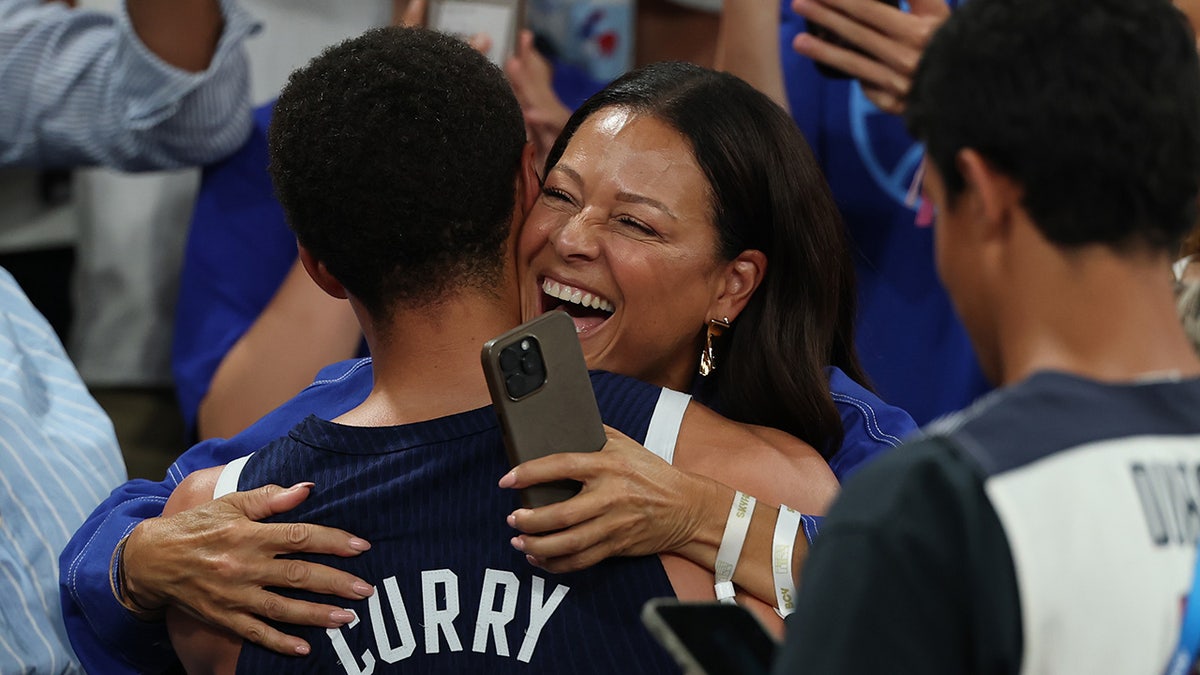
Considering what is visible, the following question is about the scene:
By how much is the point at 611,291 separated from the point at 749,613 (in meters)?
0.70

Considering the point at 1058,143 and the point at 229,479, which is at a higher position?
the point at 1058,143

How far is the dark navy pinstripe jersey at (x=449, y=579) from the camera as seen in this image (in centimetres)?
111

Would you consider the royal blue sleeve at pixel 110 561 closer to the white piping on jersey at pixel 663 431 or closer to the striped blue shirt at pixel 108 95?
the white piping on jersey at pixel 663 431

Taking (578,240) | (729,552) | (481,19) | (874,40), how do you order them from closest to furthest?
(729,552)
(578,240)
(874,40)
(481,19)

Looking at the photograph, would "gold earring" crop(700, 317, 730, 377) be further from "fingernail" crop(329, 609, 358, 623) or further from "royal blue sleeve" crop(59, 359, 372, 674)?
"fingernail" crop(329, 609, 358, 623)

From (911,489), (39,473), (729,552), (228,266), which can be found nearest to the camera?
(911,489)

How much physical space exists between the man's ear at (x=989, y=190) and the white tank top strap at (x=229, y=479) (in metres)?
0.74

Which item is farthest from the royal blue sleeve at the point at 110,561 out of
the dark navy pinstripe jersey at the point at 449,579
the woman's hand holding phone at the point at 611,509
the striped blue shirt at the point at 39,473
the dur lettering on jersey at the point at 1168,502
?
the dur lettering on jersey at the point at 1168,502

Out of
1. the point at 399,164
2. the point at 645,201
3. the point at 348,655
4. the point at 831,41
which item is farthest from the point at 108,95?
the point at 348,655

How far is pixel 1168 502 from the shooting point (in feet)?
2.38

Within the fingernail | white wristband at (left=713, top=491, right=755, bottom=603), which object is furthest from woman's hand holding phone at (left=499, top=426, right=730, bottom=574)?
the fingernail

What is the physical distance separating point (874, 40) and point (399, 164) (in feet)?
3.38

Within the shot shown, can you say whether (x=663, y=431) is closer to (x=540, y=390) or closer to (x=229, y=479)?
(x=540, y=390)

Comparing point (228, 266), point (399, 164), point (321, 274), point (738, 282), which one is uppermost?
point (399, 164)
